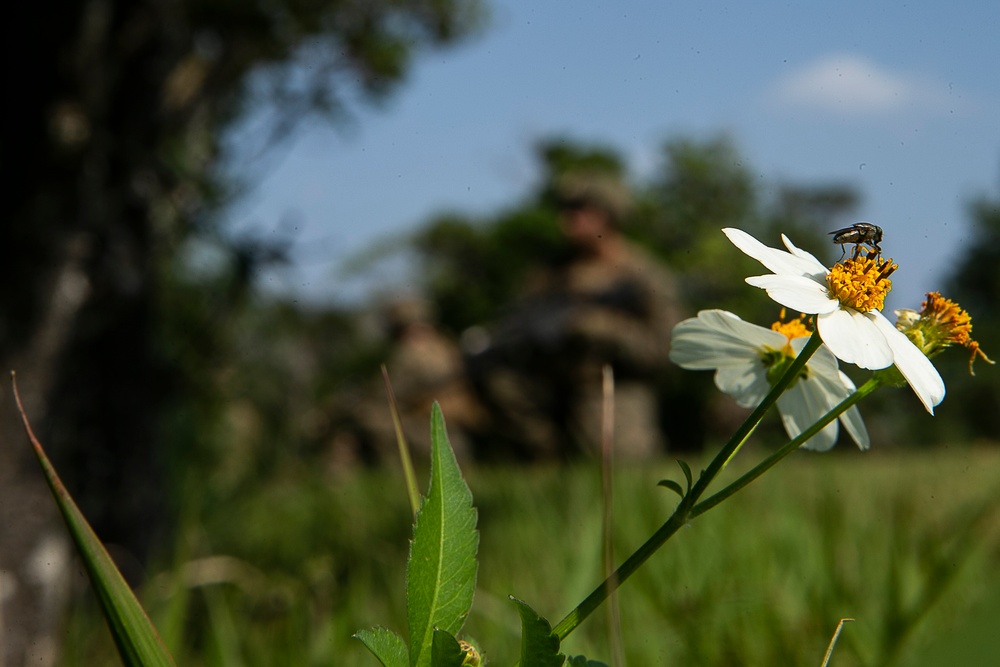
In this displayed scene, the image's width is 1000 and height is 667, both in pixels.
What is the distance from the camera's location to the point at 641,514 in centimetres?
176

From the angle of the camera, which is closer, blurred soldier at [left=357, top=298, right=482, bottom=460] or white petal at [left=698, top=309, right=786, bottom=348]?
white petal at [left=698, top=309, right=786, bottom=348]

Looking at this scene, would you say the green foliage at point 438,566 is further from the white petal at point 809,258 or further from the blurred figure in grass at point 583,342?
the blurred figure in grass at point 583,342

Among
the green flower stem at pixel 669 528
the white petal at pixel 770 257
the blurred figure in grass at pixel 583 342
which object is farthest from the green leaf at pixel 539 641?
the blurred figure in grass at pixel 583 342

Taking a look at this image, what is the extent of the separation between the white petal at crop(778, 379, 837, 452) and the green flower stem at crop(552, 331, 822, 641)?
91 millimetres

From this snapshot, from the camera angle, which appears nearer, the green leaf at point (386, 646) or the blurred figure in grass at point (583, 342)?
the green leaf at point (386, 646)

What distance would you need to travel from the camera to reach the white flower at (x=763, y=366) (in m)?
0.31

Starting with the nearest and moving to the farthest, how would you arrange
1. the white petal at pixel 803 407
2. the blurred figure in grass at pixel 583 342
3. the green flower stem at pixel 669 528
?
the green flower stem at pixel 669 528 → the white petal at pixel 803 407 → the blurred figure in grass at pixel 583 342

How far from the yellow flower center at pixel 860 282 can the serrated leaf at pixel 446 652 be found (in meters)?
0.14

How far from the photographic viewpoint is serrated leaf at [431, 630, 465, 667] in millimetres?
229

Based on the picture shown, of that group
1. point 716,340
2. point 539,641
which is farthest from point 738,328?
point 539,641

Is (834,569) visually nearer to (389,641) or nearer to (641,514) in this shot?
(641,514)

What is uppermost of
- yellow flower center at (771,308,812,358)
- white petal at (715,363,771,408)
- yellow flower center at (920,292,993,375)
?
yellow flower center at (920,292,993,375)

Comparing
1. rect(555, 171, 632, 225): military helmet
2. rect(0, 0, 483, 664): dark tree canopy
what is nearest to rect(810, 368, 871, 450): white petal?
rect(0, 0, 483, 664): dark tree canopy

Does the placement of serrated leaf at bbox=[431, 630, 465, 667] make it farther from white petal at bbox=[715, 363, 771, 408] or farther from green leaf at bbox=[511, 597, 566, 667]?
white petal at bbox=[715, 363, 771, 408]
